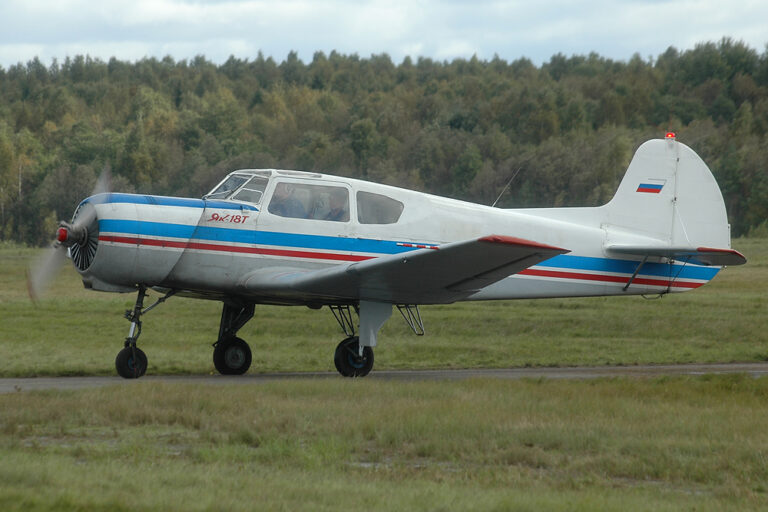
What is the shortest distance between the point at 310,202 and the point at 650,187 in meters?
6.06

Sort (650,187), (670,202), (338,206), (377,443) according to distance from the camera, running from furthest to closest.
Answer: (650,187), (670,202), (338,206), (377,443)

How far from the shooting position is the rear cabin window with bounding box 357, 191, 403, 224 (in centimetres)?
1447

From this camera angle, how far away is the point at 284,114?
10512 centimetres

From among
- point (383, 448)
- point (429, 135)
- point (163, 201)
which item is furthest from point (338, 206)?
point (429, 135)

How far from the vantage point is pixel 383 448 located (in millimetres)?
8539

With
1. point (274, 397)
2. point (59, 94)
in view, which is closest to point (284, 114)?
point (59, 94)

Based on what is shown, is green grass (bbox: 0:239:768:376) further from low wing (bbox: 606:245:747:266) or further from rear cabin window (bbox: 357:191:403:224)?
rear cabin window (bbox: 357:191:403:224)

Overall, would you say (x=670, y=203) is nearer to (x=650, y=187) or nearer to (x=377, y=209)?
(x=650, y=187)

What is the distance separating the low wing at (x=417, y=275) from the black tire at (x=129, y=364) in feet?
5.67

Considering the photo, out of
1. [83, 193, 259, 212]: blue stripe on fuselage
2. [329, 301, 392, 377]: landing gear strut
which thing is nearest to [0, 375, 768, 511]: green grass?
[329, 301, 392, 377]: landing gear strut

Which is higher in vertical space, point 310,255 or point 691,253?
point 691,253

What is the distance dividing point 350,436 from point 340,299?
5.32 metres

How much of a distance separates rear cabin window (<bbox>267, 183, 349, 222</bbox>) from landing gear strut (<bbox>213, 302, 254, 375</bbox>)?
1731 millimetres

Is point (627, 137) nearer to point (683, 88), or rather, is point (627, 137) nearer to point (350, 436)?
point (683, 88)
